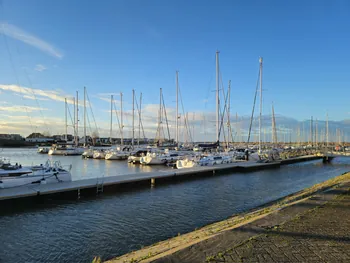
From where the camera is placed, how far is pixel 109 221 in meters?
13.4

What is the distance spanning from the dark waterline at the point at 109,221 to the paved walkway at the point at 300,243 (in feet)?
16.7

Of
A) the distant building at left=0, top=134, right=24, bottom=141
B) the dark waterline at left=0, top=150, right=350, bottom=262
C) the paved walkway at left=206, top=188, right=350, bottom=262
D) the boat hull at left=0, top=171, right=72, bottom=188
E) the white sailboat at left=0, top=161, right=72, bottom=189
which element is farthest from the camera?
the distant building at left=0, top=134, right=24, bottom=141

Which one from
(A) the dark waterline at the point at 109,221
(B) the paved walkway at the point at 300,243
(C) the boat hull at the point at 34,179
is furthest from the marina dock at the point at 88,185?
(B) the paved walkway at the point at 300,243

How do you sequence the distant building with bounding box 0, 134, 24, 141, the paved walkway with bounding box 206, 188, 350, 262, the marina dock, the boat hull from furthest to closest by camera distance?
the distant building with bounding box 0, 134, 24, 141 → the boat hull → the marina dock → the paved walkway with bounding box 206, 188, 350, 262

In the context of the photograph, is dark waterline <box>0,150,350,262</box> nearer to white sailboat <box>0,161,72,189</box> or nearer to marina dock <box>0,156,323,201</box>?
marina dock <box>0,156,323,201</box>

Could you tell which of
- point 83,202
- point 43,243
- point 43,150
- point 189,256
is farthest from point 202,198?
point 43,150

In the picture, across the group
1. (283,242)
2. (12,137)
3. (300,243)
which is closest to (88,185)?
(283,242)

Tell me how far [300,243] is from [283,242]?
0.43 meters

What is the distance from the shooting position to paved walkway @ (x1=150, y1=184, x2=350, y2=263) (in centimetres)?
591

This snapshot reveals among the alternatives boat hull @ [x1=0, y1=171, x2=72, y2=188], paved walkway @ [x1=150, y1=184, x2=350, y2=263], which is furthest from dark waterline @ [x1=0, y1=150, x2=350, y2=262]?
paved walkway @ [x1=150, y1=184, x2=350, y2=263]

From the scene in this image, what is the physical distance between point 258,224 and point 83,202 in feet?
43.1

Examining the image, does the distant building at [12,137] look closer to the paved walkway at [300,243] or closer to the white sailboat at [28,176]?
the white sailboat at [28,176]

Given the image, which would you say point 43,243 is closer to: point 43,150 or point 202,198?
point 202,198

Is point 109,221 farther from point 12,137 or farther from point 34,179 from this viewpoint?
point 12,137
